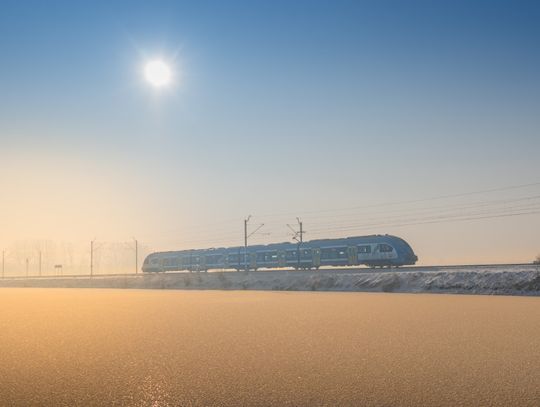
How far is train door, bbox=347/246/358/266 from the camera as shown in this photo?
42.1m

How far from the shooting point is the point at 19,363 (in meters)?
5.18

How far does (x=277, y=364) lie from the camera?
4766mm

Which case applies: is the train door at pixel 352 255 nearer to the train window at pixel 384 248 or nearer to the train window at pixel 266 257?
the train window at pixel 384 248

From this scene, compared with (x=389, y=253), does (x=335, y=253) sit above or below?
above

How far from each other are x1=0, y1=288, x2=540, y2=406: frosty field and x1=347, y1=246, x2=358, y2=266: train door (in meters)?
33.6

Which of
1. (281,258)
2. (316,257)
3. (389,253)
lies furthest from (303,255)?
(389,253)

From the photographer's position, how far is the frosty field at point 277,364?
11.6 feet

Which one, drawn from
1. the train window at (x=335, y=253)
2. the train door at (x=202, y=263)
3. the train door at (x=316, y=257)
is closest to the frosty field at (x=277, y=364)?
the train window at (x=335, y=253)

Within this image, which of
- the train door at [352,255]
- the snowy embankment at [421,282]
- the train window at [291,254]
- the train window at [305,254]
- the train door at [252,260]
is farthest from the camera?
the train door at [252,260]

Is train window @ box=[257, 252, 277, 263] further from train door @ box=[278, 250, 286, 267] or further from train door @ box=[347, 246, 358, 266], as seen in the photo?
train door @ box=[347, 246, 358, 266]

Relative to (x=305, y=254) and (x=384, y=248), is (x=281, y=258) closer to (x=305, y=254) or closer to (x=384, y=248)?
(x=305, y=254)

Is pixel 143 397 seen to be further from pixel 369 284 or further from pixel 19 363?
pixel 369 284

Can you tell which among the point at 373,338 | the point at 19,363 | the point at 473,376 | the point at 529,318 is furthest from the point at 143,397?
the point at 529,318

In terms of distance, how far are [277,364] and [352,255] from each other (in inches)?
1512
